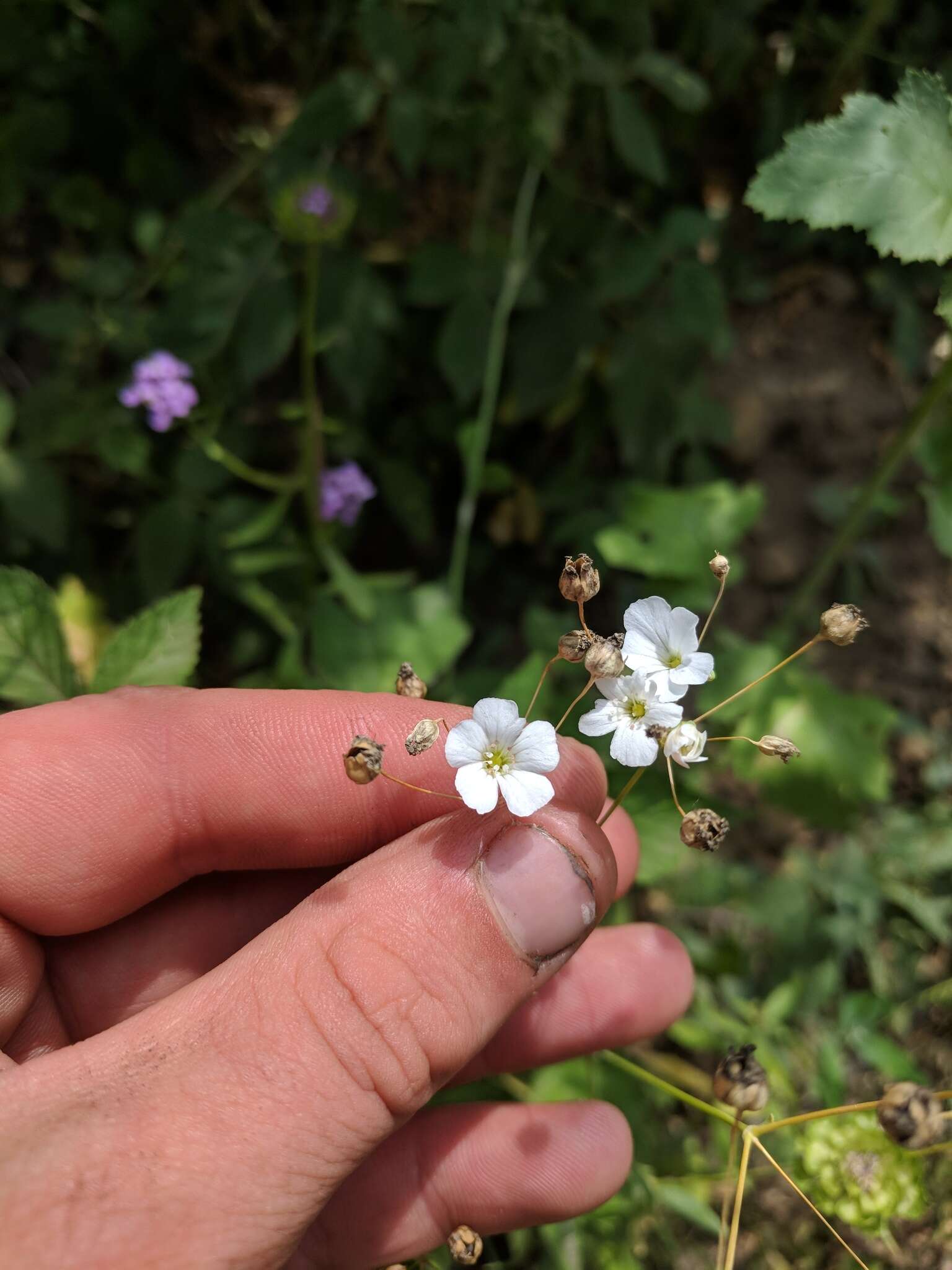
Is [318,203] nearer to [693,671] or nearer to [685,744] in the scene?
[693,671]

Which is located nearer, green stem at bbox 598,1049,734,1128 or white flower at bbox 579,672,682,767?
white flower at bbox 579,672,682,767

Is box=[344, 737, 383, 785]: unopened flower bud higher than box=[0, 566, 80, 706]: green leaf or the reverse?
higher

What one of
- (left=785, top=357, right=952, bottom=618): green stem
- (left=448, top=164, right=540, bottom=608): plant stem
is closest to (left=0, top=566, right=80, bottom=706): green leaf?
(left=448, top=164, right=540, bottom=608): plant stem

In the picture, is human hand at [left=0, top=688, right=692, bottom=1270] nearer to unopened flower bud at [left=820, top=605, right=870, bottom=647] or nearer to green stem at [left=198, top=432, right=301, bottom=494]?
unopened flower bud at [left=820, top=605, right=870, bottom=647]

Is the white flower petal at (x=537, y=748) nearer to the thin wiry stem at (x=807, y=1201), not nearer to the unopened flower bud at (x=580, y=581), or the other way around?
the unopened flower bud at (x=580, y=581)

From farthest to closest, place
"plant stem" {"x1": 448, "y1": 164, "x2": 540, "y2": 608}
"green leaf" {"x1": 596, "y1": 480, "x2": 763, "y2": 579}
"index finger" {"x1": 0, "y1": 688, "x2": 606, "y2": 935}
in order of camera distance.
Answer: "plant stem" {"x1": 448, "y1": 164, "x2": 540, "y2": 608}
"green leaf" {"x1": 596, "y1": 480, "x2": 763, "y2": 579}
"index finger" {"x1": 0, "y1": 688, "x2": 606, "y2": 935}

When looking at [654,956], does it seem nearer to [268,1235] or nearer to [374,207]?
[268,1235]
